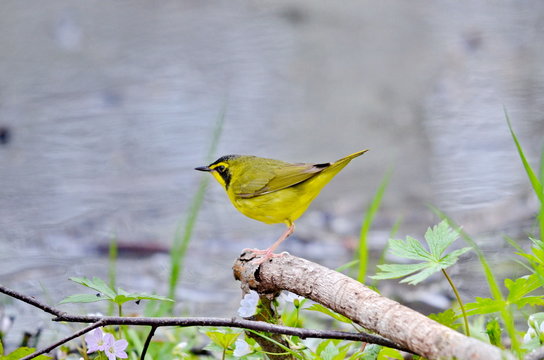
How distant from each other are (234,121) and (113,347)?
18.6 ft

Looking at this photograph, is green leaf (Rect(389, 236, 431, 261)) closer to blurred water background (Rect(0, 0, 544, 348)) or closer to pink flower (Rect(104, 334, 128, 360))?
pink flower (Rect(104, 334, 128, 360))

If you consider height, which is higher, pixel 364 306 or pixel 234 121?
pixel 364 306

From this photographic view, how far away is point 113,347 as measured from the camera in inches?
90.9

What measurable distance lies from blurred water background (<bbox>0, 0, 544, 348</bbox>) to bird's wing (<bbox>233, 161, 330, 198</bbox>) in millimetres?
1153

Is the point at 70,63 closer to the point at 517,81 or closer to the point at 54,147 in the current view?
the point at 54,147

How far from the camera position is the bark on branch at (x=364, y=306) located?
178cm

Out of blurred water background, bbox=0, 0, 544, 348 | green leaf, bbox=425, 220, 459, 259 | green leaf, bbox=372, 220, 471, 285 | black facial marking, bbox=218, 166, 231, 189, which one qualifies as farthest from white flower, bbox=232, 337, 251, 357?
blurred water background, bbox=0, 0, 544, 348

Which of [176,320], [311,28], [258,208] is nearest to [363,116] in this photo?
[311,28]

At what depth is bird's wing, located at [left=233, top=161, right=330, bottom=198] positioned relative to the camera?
332cm

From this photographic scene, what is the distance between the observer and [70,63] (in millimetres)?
9492

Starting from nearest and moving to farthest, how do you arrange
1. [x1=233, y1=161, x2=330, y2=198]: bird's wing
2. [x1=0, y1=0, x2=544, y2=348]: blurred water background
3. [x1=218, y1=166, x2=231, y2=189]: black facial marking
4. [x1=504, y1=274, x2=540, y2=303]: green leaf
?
[x1=504, y1=274, x2=540, y2=303]: green leaf
[x1=233, y1=161, x2=330, y2=198]: bird's wing
[x1=218, y1=166, x2=231, y2=189]: black facial marking
[x1=0, y1=0, x2=544, y2=348]: blurred water background

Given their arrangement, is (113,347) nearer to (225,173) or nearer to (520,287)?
(520,287)

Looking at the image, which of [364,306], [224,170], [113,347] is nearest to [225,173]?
[224,170]

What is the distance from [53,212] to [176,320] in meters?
4.34
